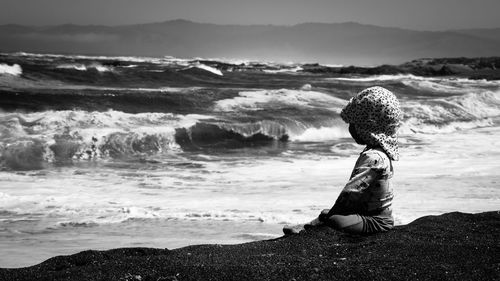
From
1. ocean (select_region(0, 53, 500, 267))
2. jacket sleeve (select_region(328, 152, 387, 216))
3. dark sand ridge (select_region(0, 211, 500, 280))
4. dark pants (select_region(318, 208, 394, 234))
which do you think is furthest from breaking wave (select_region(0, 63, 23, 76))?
jacket sleeve (select_region(328, 152, 387, 216))

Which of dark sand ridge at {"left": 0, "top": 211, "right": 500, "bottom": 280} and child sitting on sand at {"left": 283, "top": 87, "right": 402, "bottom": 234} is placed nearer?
dark sand ridge at {"left": 0, "top": 211, "right": 500, "bottom": 280}

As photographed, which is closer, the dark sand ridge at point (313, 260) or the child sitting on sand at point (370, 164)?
the dark sand ridge at point (313, 260)

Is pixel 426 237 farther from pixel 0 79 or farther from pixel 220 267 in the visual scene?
pixel 0 79

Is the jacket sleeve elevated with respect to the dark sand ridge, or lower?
elevated

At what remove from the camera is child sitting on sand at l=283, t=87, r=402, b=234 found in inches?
173

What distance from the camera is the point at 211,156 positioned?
12.6m

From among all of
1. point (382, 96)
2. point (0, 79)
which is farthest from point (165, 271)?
point (0, 79)

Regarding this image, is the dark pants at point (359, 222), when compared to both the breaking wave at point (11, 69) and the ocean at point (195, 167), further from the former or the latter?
the breaking wave at point (11, 69)

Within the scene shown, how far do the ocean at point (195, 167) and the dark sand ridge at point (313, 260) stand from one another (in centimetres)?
158

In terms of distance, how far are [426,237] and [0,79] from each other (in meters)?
25.6

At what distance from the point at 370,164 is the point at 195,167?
22.7 feet

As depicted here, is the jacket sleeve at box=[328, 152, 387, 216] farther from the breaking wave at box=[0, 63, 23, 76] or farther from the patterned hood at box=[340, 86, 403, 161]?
the breaking wave at box=[0, 63, 23, 76]

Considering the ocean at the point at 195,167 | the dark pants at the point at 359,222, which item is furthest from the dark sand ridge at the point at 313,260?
the ocean at the point at 195,167

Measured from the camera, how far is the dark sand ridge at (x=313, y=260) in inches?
147
